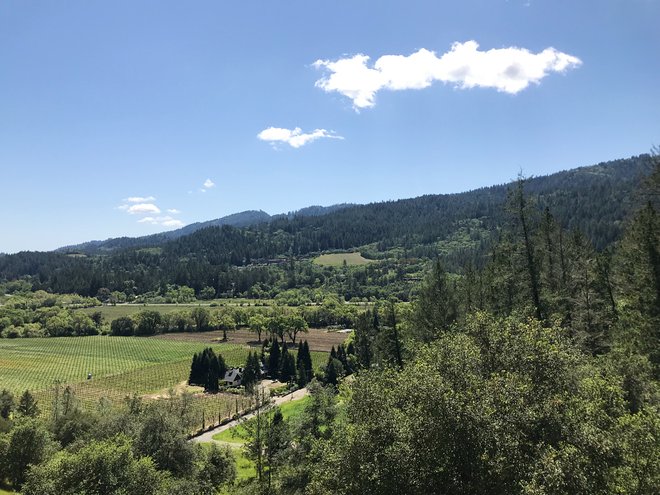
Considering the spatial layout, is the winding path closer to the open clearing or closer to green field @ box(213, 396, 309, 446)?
green field @ box(213, 396, 309, 446)

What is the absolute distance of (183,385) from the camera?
3585 inches

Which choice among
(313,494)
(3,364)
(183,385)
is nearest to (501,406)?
(313,494)

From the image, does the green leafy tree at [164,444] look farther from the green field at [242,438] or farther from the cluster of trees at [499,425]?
the cluster of trees at [499,425]

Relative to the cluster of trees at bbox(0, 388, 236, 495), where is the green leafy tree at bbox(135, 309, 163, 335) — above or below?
below

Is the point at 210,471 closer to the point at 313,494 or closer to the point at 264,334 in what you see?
the point at 313,494

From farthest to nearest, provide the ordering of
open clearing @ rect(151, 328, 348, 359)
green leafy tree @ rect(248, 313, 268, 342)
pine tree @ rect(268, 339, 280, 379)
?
green leafy tree @ rect(248, 313, 268, 342)
open clearing @ rect(151, 328, 348, 359)
pine tree @ rect(268, 339, 280, 379)

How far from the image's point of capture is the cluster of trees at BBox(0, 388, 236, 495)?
71.6ft

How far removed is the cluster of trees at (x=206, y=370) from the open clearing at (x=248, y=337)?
35919 mm

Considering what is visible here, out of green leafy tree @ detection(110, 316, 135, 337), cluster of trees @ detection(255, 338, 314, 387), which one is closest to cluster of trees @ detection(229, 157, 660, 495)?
cluster of trees @ detection(255, 338, 314, 387)

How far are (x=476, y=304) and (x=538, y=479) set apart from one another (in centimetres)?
3405

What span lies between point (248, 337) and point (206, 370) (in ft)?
186

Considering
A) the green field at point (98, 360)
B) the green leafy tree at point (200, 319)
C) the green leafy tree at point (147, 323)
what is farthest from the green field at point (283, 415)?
the green leafy tree at point (147, 323)

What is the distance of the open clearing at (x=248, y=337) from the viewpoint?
132000 millimetres

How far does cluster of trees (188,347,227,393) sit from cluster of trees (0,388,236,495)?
44038 millimetres
